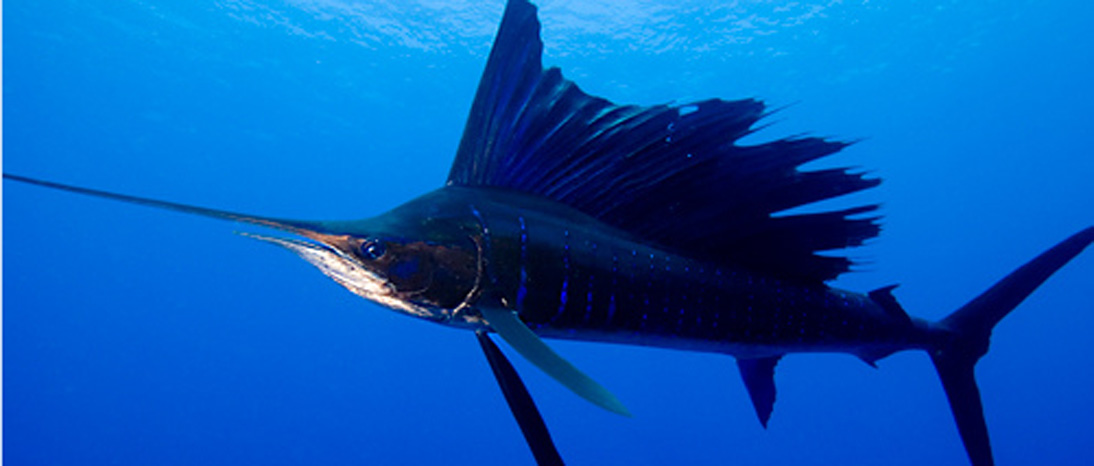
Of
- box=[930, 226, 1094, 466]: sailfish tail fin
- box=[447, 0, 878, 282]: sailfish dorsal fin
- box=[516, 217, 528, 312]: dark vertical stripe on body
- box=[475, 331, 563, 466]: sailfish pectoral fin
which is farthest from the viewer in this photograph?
box=[930, 226, 1094, 466]: sailfish tail fin

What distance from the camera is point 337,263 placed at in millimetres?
1463

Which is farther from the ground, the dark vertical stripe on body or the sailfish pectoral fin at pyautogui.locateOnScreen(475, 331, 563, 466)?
the dark vertical stripe on body

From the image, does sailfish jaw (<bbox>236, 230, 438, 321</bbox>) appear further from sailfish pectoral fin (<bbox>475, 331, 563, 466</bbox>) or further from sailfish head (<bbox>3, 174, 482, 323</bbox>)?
sailfish pectoral fin (<bbox>475, 331, 563, 466</bbox>)

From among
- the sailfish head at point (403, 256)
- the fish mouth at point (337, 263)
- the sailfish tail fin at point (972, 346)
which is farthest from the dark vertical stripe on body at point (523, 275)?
the sailfish tail fin at point (972, 346)

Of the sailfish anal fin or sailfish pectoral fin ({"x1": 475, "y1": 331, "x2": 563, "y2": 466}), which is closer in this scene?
sailfish pectoral fin ({"x1": 475, "y1": 331, "x2": 563, "y2": 466})

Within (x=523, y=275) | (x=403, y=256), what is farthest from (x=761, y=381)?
(x=403, y=256)

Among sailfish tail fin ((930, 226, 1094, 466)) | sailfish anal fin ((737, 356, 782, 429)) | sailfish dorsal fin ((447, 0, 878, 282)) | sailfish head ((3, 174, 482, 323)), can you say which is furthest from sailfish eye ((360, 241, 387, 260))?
sailfish tail fin ((930, 226, 1094, 466))

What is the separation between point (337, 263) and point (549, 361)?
576 mm

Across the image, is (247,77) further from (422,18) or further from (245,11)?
(422,18)

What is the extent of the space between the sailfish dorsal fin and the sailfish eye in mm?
454

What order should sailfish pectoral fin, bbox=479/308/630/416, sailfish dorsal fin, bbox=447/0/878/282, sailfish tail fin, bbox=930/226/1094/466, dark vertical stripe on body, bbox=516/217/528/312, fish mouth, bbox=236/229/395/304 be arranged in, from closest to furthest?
sailfish pectoral fin, bbox=479/308/630/416 → fish mouth, bbox=236/229/395/304 → dark vertical stripe on body, bbox=516/217/528/312 → sailfish dorsal fin, bbox=447/0/878/282 → sailfish tail fin, bbox=930/226/1094/466

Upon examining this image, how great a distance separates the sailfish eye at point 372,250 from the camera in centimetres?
147

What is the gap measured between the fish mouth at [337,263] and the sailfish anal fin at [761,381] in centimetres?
162

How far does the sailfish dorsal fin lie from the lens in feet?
5.98
